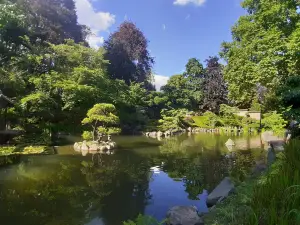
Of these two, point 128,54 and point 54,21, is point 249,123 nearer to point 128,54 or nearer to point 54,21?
point 128,54

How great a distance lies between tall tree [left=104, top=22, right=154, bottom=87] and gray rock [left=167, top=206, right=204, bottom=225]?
21531 mm

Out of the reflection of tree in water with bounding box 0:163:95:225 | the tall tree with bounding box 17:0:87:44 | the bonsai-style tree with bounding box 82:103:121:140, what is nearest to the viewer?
the reflection of tree in water with bounding box 0:163:95:225

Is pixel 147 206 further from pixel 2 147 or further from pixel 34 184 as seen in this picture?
pixel 2 147

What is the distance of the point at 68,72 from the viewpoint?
56.8 feet

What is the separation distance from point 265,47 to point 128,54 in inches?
699

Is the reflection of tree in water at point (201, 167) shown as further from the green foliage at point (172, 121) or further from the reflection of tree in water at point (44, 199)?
the green foliage at point (172, 121)

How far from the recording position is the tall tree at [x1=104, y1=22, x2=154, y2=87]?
85.7ft

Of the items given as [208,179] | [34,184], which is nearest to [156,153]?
[208,179]

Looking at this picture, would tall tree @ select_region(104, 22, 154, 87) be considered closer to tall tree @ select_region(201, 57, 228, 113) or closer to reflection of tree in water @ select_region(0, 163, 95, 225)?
tall tree @ select_region(201, 57, 228, 113)

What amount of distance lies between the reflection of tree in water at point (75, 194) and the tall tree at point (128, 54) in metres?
17.9

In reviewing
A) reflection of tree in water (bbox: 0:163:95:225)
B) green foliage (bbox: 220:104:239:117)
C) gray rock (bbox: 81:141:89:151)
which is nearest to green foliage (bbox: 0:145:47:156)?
gray rock (bbox: 81:141:89:151)

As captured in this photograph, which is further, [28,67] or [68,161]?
[28,67]

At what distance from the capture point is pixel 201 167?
9188 millimetres

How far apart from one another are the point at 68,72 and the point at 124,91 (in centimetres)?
518
